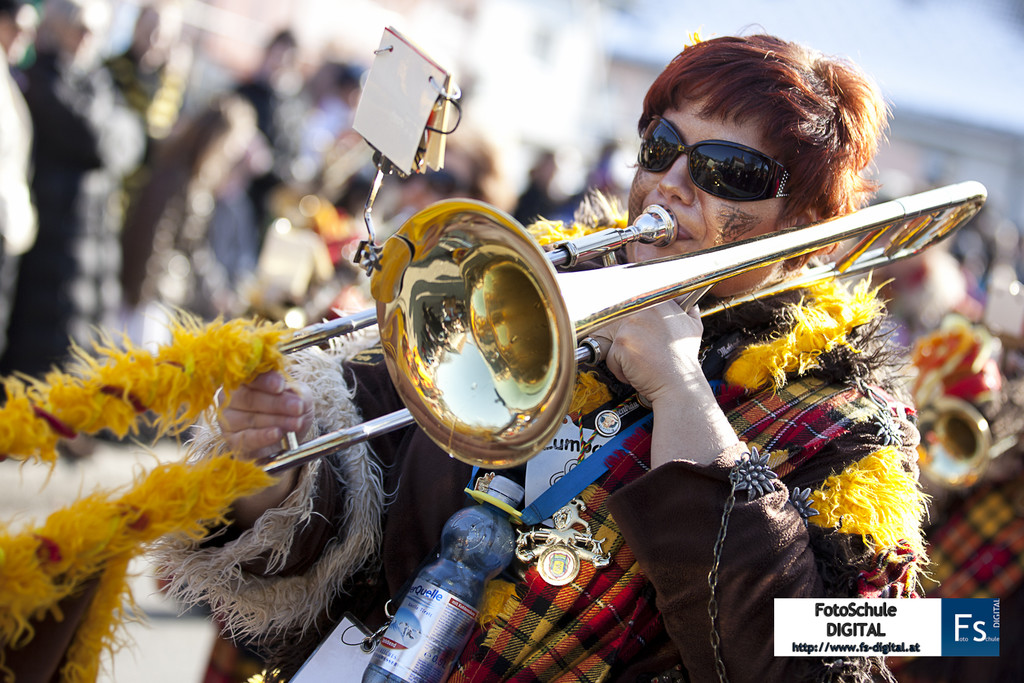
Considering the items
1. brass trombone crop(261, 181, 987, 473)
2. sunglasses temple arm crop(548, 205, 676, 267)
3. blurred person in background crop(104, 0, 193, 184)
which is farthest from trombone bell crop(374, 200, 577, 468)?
blurred person in background crop(104, 0, 193, 184)

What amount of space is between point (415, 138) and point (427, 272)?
26 centimetres

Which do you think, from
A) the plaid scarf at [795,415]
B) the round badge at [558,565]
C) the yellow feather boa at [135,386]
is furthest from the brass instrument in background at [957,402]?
the yellow feather boa at [135,386]

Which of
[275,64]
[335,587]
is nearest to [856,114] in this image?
[335,587]

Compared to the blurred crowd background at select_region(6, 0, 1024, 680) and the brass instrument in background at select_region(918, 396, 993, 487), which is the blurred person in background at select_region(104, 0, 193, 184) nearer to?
the blurred crowd background at select_region(6, 0, 1024, 680)

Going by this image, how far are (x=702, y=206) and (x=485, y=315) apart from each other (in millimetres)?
A: 547

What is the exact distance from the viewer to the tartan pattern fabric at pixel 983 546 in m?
2.92

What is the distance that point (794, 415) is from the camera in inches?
70.2

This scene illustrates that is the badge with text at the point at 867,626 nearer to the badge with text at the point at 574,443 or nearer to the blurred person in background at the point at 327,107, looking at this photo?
the badge with text at the point at 574,443

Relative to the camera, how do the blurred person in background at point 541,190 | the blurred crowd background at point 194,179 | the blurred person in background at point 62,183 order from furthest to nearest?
the blurred person in background at point 541,190 < the blurred person in background at point 62,183 < the blurred crowd background at point 194,179

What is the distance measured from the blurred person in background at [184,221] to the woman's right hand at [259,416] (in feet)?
10.8

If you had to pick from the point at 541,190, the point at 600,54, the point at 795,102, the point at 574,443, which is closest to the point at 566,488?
the point at 574,443

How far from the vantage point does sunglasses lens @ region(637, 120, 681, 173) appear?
6.21 feet

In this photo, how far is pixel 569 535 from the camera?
66.8 inches

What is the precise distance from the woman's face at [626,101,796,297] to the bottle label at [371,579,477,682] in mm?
805
